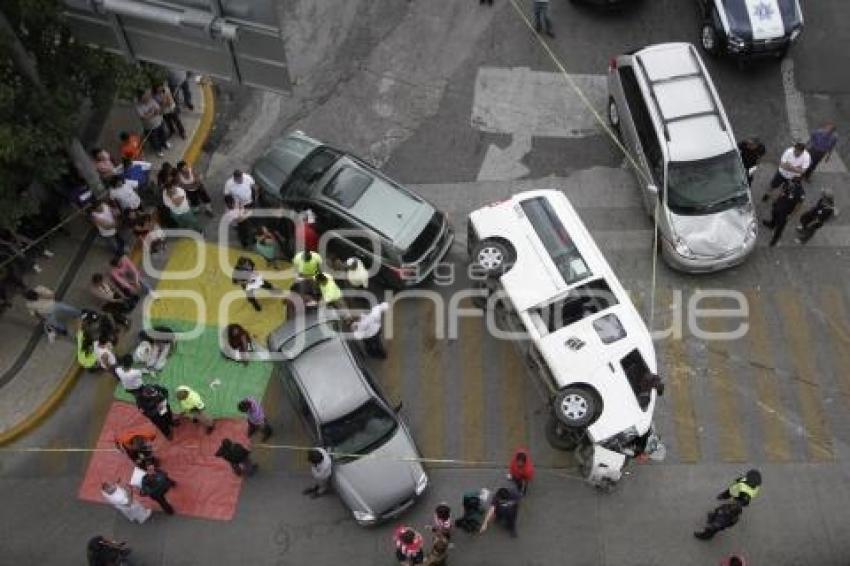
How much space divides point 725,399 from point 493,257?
14.6 ft

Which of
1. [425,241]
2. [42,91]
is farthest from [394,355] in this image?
[42,91]

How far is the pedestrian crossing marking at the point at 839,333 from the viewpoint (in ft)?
46.6

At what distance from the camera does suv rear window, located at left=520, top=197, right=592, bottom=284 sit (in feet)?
45.1

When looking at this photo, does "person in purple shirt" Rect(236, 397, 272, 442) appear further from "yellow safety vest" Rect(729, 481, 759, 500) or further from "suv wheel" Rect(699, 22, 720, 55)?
"suv wheel" Rect(699, 22, 720, 55)

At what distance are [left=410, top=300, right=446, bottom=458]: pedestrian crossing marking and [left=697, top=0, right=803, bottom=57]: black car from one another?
8246 mm

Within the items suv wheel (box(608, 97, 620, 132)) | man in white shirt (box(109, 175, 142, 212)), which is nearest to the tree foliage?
man in white shirt (box(109, 175, 142, 212))

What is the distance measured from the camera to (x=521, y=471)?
12.5 metres

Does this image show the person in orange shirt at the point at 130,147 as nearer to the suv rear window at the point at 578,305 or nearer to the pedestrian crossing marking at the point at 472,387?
the pedestrian crossing marking at the point at 472,387

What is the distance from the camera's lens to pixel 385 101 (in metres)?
18.0

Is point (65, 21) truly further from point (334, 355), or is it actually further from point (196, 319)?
point (334, 355)

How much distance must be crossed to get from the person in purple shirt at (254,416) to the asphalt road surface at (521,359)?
0.35 meters

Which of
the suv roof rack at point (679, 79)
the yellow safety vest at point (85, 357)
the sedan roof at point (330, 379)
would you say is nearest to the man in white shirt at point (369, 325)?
the sedan roof at point (330, 379)

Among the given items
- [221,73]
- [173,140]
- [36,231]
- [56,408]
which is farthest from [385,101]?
[56,408]

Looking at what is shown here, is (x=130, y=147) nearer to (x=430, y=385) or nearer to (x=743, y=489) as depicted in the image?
(x=430, y=385)
